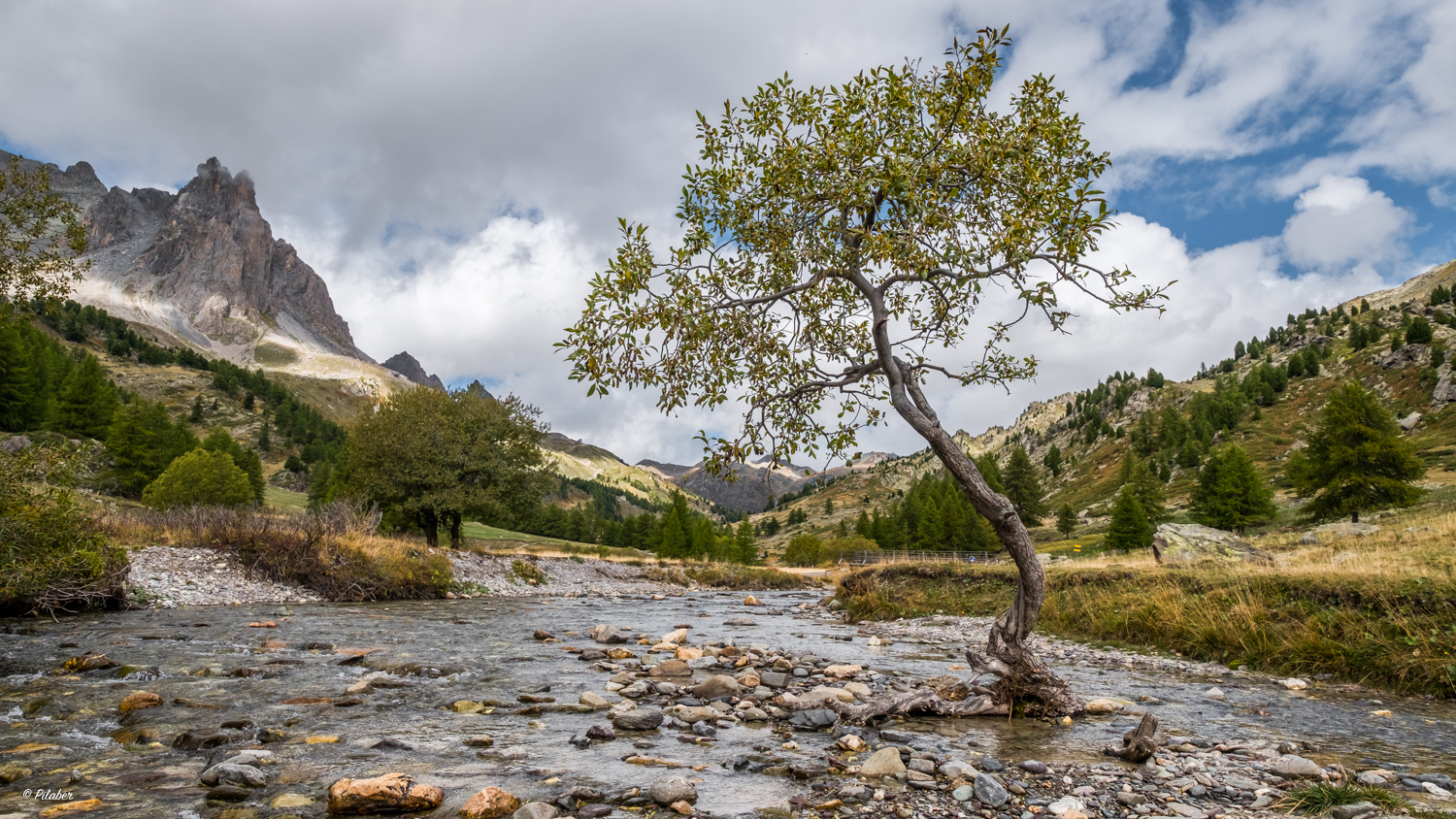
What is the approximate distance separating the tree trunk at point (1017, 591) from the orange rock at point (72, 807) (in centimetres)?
822

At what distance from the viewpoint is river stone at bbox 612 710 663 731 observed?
7.60m

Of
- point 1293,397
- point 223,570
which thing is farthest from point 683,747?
point 1293,397

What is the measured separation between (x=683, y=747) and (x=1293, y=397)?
699ft

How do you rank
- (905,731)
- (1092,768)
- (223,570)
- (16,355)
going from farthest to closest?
(16,355) → (223,570) → (905,731) → (1092,768)

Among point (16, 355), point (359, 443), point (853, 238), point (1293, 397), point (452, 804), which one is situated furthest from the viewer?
point (1293, 397)

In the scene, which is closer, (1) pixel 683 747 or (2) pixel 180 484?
(1) pixel 683 747

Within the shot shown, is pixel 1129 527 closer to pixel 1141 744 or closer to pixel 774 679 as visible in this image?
pixel 774 679

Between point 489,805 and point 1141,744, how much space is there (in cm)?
587

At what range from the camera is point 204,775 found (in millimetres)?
5277

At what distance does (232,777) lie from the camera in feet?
17.2

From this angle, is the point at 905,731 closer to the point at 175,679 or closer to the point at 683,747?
the point at 683,747

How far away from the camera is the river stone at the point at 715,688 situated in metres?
9.44

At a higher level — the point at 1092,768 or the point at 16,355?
the point at 16,355

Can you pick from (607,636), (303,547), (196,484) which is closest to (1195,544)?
(607,636)
